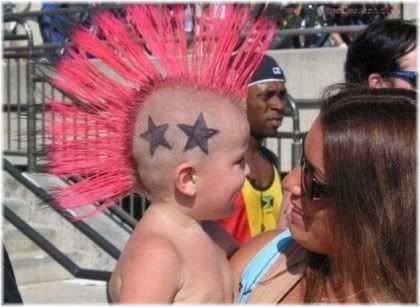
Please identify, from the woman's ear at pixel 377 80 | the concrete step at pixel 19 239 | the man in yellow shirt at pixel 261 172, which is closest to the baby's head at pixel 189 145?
the woman's ear at pixel 377 80

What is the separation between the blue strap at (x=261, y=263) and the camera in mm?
2301

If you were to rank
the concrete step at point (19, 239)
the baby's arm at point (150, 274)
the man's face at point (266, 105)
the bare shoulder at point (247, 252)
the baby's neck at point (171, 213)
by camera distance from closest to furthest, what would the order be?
1. the baby's arm at point (150, 274)
2. the baby's neck at point (171, 213)
3. the bare shoulder at point (247, 252)
4. the man's face at point (266, 105)
5. the concrete step at point (19, 239)

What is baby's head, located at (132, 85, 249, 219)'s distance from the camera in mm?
2146

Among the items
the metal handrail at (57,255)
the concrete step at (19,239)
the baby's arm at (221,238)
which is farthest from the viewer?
the concrete step at (19,239)

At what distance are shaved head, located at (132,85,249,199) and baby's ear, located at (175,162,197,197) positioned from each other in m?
0.01

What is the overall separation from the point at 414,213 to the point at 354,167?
163 millimetres

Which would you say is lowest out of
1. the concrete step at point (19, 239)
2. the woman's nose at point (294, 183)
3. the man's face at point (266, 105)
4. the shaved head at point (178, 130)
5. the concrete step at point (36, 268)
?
the concrete step at point (36, 268)

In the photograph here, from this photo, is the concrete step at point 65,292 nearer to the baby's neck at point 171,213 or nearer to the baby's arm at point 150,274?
the baby's neck at point 171,213

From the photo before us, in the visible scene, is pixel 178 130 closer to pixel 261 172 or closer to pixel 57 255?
pixel 261 172

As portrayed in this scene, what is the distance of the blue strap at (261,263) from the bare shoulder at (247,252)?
0.07 ft

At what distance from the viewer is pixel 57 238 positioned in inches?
317

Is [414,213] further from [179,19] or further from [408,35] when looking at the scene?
[408,35]

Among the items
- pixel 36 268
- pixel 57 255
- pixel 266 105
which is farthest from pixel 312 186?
pixel 36 268

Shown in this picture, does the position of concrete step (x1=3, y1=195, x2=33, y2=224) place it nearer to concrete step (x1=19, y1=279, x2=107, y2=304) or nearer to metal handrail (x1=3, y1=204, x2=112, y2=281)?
concrete step (x1=19, y1=279, x2=107, y2=304)
